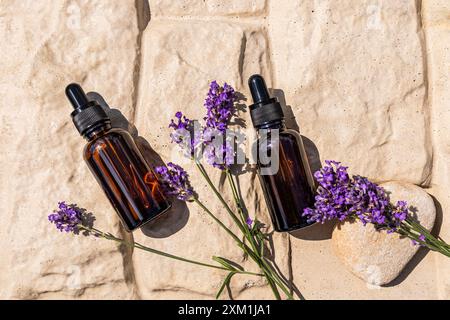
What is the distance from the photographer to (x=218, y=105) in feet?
4.95

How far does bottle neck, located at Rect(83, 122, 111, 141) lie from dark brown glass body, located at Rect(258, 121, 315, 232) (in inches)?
18.7

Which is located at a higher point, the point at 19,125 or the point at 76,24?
the point at 76,24

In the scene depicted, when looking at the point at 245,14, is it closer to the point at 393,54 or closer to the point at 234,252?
the point at 393,54

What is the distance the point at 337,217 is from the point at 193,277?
19.9 inches

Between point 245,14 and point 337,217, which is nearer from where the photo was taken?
point 337,217

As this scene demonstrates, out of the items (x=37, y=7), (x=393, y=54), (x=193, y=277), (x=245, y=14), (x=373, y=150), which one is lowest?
(x=193, y=277)

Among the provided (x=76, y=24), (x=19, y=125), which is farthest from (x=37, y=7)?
(x=19, y=125)

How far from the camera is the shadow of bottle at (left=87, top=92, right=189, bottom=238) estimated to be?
5.21ft

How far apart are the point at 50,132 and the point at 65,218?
0.29 m

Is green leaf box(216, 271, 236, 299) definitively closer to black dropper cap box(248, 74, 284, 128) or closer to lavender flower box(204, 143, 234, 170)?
lavender flower box(204, 143, 234, 170)

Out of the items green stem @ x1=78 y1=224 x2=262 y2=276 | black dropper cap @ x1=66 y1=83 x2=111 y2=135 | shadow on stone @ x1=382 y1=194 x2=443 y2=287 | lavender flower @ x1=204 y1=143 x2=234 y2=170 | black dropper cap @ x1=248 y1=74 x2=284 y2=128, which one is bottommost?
shadow on stone @ x1=382 y1=194 x2=443 y2=287

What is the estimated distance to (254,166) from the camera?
5.21 feet

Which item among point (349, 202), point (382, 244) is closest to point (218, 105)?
point (349, 202)

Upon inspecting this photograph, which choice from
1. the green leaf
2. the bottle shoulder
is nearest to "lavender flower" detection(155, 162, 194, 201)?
the bottle shoulder
